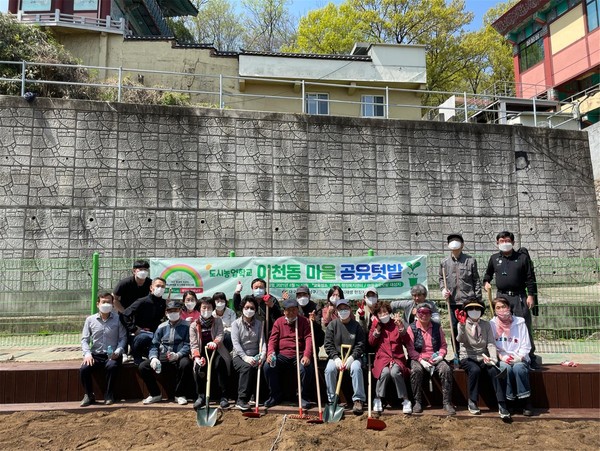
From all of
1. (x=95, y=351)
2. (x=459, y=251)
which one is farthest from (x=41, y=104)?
(x=459, y=251)

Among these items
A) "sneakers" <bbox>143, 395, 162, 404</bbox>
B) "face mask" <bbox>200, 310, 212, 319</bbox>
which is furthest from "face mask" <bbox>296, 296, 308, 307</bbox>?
"sneakers" <bbox>143, 395, 162, 404</bbox>

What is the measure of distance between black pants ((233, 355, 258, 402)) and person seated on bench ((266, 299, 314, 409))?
8.3 inches

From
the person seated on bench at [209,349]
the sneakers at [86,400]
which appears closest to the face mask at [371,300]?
the person seated on bench at [209,349]

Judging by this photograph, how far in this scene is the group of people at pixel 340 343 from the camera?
18.4 feet

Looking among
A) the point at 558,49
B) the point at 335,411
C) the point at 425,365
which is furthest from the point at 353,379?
the point at 558,49

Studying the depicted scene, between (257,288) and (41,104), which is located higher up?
(41,104)

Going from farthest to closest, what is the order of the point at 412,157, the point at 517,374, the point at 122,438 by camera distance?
1. the point at 412,157
2. the point at 517,374
3. the point at 122,438

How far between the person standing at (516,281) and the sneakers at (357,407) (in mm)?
2371

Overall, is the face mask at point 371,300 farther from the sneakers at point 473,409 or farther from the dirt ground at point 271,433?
the sneakers at point 473,409

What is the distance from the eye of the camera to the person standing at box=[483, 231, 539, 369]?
6125mm

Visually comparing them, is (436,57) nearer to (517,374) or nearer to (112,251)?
(112,251)

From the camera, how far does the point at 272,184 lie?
12305 millimetres

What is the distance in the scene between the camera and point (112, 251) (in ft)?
37.0

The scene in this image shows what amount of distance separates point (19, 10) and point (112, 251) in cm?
1487
